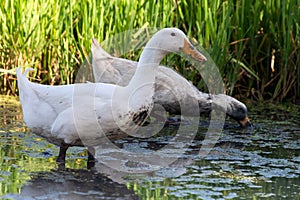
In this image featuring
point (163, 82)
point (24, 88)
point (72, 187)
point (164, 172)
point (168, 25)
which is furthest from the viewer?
point (168, 25)

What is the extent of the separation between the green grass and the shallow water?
1.51 meters

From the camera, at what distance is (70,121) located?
4.70 metres

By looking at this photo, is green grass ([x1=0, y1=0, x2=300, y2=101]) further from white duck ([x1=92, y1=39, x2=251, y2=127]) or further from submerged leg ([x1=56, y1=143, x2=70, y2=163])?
submerged leg ([x1=56, y1=143, x2=70, y2=163])

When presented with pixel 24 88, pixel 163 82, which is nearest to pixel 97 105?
pixel 24 88

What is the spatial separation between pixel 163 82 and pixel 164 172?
238 centimetres

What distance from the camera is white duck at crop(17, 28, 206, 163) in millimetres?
4562

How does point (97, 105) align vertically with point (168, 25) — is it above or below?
below

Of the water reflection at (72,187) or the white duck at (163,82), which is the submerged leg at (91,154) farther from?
the white duck at (163,82)

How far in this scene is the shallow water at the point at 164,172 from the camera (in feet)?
13.5

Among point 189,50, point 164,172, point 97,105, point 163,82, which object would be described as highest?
point 189,50

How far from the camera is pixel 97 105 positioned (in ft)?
15.1

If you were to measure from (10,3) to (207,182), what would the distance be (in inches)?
166

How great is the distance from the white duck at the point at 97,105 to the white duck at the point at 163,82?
207cm

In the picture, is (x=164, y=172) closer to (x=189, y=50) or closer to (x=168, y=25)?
(x=189, y=50)
